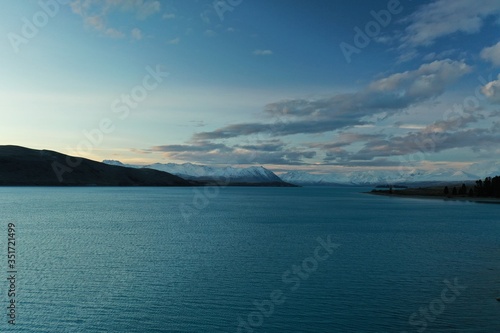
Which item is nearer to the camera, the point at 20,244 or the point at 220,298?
the point at 220,298

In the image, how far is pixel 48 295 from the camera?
40.4m

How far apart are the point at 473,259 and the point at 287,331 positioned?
42788 millimetres

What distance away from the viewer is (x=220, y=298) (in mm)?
39719

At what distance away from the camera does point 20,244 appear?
69.9 m

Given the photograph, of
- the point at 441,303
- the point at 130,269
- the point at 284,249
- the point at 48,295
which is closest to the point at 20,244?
the point at 130,269

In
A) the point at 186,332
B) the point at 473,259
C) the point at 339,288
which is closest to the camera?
the point at 186,332

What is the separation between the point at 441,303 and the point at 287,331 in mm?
17532

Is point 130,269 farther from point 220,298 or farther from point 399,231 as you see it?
point 399,231

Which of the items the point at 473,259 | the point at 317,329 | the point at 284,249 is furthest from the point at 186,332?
the point at 473,259

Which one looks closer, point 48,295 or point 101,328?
point 101,328

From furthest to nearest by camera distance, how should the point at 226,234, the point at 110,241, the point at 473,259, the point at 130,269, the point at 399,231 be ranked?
1. the point at 399,231
2. the point at 226,234
3. the point at 110,241
4. the point at 473,259
5. the point at 130,269

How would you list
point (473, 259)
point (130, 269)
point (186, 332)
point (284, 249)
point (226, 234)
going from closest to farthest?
point (186, 332) < point (130, 269) < point (473, 259) < point (284, 249) < point (226, 234)

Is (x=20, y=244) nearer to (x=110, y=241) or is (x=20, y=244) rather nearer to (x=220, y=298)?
(x=110, y=241)

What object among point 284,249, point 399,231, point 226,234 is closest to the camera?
point 284,249
